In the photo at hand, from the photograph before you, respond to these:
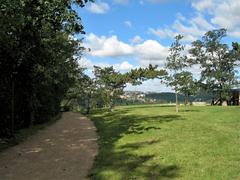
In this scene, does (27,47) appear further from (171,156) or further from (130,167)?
(130,167)

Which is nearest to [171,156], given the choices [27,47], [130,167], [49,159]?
[130,167]

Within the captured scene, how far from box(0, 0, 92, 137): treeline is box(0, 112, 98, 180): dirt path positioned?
352 cm

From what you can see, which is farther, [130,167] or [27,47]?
[27,47]

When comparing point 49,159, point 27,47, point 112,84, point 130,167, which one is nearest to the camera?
point 130,167

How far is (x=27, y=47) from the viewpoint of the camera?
749 inches

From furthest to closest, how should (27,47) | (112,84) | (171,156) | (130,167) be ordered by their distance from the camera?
1. (112,84)
2. (27,47)
3. (171,156)
4. (130,167)

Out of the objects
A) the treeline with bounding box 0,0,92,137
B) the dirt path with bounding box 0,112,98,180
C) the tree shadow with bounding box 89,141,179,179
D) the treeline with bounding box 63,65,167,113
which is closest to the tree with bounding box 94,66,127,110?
the treeline with bounding box 63,65,167,113

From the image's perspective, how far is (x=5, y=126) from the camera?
20.8 meters

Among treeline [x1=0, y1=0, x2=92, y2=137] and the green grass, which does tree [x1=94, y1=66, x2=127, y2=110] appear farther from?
the green grass

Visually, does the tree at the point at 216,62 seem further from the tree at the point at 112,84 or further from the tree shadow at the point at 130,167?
the tree shadow at the point at 130,167

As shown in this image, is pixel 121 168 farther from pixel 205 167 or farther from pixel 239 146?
pixel 239 146

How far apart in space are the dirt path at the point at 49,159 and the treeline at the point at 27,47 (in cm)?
352

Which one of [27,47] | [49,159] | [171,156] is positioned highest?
[27,47]

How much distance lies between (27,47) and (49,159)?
6.78m
